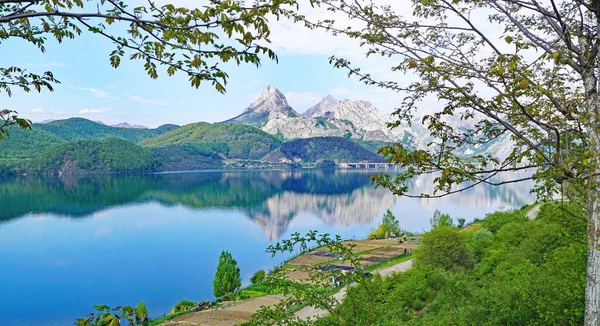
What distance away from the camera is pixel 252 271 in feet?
134

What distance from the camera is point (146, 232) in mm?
59594

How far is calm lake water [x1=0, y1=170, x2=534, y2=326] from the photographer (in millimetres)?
34562

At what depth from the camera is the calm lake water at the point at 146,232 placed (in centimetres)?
3456

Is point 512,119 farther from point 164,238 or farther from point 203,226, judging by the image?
point 203,226

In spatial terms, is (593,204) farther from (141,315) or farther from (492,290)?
(492,290)

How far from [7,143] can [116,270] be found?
176390 millimetres

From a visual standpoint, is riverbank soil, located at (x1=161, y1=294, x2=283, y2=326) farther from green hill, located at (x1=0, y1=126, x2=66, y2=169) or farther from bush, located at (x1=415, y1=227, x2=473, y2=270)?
green hill, located at (x1=0, y1=126, x2=66, y2=169)

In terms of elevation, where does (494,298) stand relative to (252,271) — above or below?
above

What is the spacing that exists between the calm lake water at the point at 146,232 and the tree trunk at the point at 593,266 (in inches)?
101

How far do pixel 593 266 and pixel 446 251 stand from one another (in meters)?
13.6

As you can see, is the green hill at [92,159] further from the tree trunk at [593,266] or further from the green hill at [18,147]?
the tree trunk at [593,266]

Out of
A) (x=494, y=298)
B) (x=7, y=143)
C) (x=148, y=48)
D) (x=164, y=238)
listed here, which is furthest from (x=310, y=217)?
(x=7, y=143)

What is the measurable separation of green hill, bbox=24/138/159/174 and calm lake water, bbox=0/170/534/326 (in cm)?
4851

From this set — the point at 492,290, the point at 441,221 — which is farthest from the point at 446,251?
the point at 441,221
